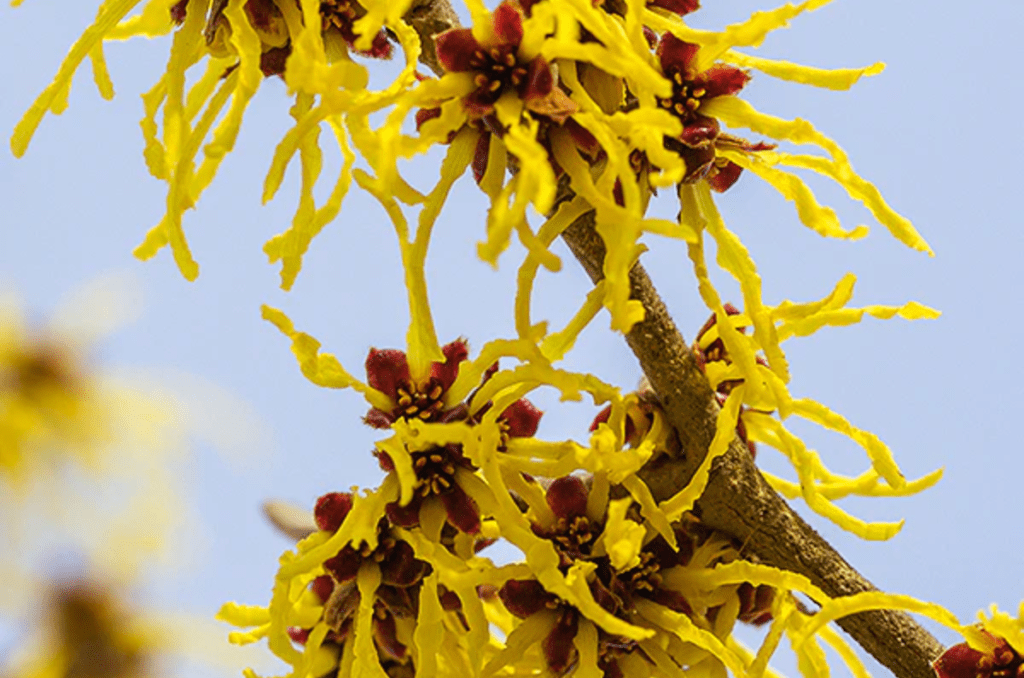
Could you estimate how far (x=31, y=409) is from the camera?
3.73 metres

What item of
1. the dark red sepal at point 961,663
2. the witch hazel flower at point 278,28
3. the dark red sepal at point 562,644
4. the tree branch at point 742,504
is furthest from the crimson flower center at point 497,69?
the dark red sepal at point 961,663

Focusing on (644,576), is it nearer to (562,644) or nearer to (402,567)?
(562,644)

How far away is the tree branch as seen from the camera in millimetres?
1273

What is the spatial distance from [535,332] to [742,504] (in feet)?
1.06

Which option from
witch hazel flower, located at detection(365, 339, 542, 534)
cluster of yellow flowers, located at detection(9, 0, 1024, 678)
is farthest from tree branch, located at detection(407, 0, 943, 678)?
witch hazel flower, located at detection(365, 339, 542, 534)

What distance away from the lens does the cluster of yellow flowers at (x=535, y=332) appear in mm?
1092

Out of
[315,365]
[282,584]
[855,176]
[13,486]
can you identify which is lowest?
[282,584]

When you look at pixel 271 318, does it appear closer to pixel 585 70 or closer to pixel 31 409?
pixel 585 70

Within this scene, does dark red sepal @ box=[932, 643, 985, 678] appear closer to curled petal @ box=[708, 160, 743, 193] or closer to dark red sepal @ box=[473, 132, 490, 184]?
curled petal @ box=[708, 160, 743, 193]

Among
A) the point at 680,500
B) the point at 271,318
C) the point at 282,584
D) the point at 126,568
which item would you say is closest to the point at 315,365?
the point at 271,318

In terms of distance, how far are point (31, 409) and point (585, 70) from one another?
294cm

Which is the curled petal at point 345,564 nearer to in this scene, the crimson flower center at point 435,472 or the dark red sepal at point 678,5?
the crimson flower center at point 435,472

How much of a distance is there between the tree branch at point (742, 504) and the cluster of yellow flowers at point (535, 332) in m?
0.02

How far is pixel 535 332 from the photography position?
42.8 inches
